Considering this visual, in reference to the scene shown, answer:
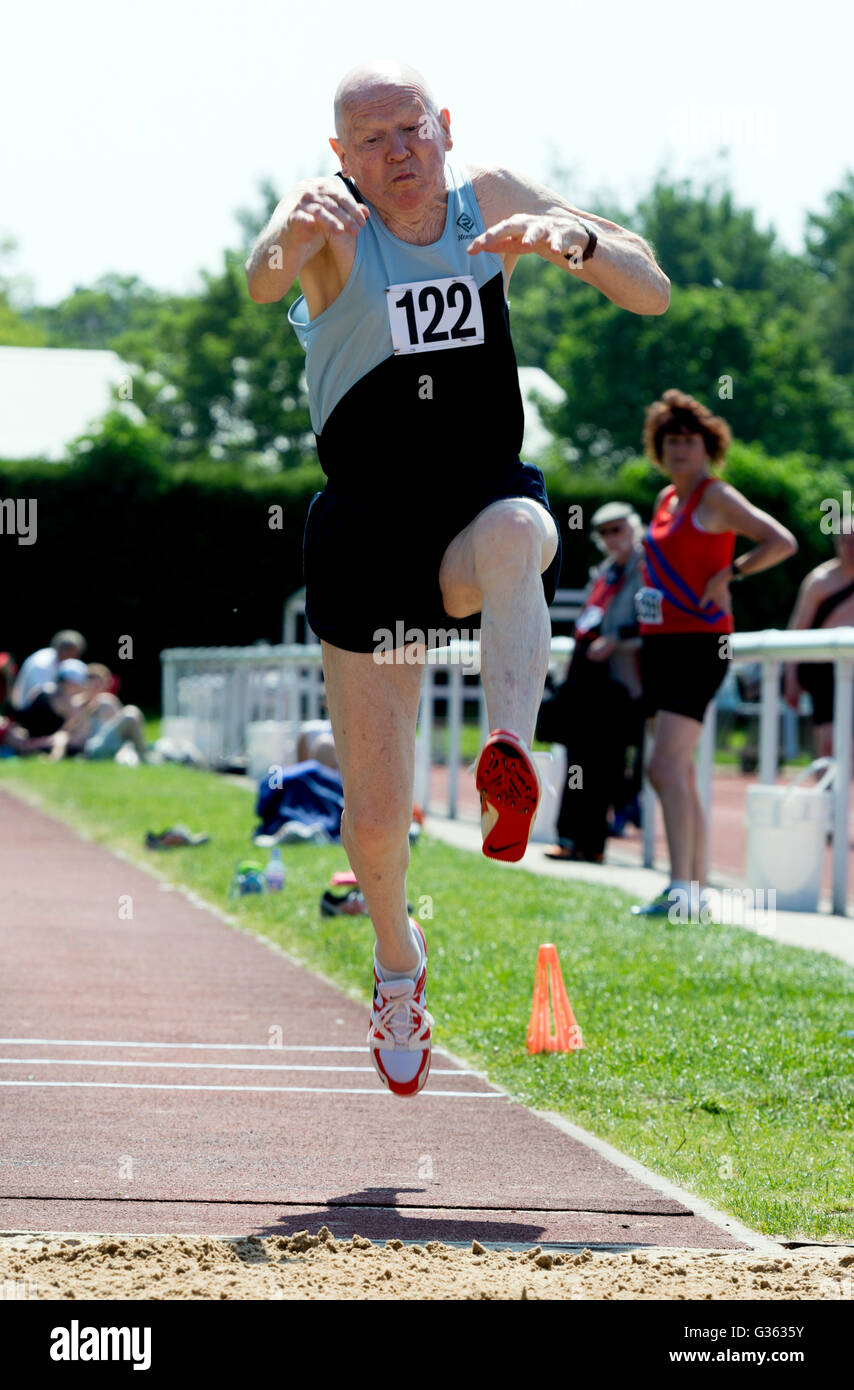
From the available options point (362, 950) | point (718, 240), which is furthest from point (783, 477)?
point (718, 240)

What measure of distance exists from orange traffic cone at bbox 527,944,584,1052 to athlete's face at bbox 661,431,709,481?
13.3 feet

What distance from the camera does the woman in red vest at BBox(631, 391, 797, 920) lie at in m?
9.31

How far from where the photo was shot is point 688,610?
9344 millimetres

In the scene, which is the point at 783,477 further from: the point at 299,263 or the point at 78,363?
the point at 299,263

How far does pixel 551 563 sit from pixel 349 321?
807 mm

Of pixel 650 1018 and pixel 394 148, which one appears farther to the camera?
pixel 650 1018

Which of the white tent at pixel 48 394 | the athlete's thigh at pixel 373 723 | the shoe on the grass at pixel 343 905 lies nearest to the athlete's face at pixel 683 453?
the shoe on the grass at pixel 343 905

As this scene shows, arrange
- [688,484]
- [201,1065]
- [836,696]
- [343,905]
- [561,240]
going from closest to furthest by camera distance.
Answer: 1. [561,240]
2. [201,1065]
3. [343,905]
4. [688,484]
5. [836,696]

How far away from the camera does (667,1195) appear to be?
4371 mm

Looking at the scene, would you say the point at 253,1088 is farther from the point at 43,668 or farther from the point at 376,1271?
the point at 43,668

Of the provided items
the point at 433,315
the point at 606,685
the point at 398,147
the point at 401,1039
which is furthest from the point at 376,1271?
the point at 606,685

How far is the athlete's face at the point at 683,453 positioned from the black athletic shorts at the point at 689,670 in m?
0.88

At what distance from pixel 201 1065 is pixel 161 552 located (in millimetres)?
30580

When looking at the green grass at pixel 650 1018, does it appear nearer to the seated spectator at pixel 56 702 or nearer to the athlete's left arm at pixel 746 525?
the athlete's left arm at pixel 746 525
